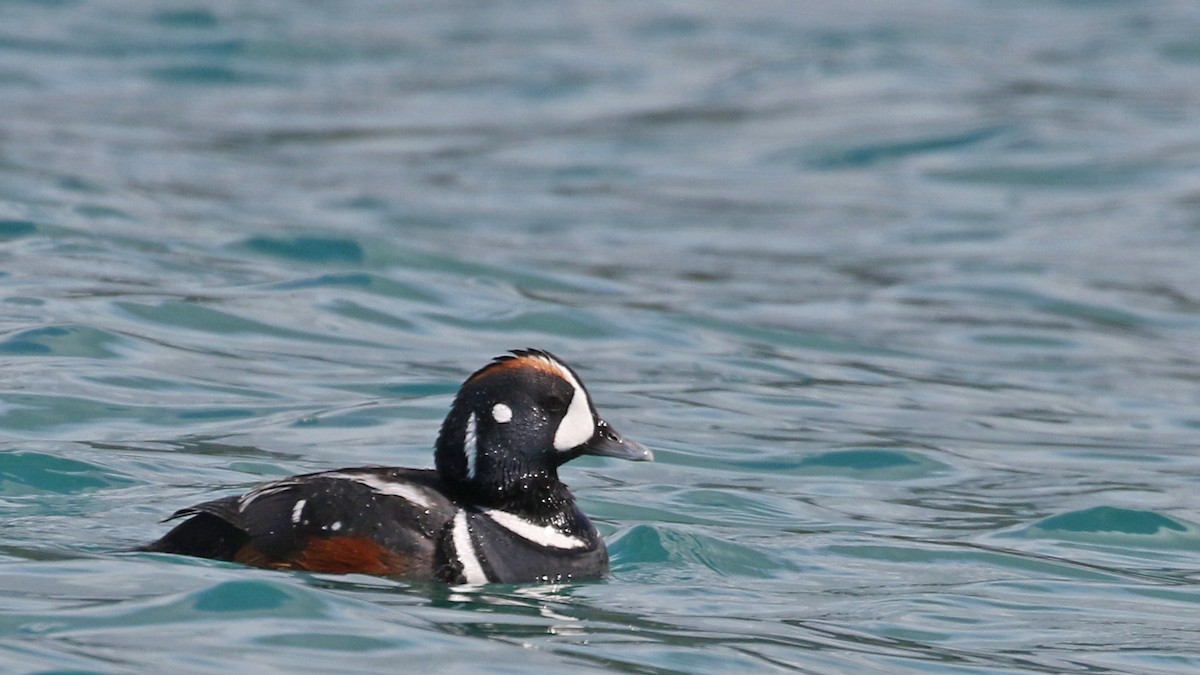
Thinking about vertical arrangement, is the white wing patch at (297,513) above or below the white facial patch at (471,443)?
below

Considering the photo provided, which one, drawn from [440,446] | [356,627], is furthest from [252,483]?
[356,627]

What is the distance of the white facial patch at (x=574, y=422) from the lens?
24.8 feet

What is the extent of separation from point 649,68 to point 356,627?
2013 centimetres

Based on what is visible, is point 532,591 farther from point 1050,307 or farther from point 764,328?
point 1050,307

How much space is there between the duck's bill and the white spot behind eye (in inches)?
15.5

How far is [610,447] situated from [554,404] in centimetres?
36

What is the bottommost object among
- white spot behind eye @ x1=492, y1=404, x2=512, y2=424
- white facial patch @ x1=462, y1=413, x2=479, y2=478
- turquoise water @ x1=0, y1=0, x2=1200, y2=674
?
turquoise water @ x1=0, y1=0, x2=1200, y2=674

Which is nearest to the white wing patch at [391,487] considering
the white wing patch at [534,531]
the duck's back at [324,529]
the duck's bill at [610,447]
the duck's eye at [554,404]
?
the duck's back at [324,529]

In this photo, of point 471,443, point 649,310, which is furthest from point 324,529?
point 649,310

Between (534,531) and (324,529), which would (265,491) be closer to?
(324,529)

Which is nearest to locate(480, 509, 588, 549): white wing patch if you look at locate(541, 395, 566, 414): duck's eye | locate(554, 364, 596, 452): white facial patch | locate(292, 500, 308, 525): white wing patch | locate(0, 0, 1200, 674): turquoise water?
locate(0, 0, 1200, 674): turquoise water

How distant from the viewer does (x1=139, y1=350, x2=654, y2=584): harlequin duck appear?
23.0 ft

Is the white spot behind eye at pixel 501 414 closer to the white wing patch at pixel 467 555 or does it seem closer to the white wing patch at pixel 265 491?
the white wing patch at pixel 467 555

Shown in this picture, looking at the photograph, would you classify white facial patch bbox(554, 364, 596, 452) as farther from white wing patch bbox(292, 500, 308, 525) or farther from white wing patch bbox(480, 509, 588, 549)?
white wing patch bbox(292, 500, 308, 525)
